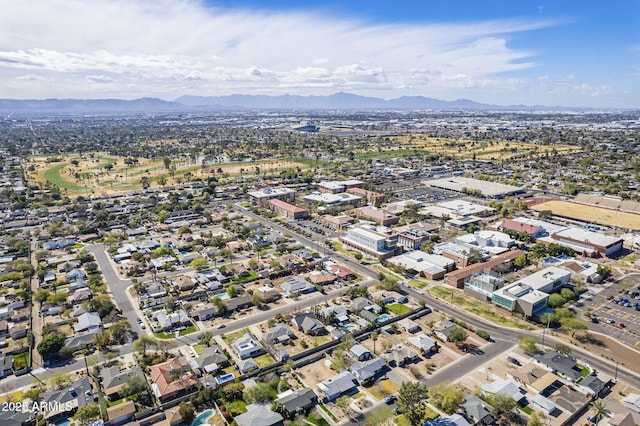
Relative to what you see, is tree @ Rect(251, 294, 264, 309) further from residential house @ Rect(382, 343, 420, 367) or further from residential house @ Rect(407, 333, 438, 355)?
residential house @ Rect(407, 333, 438, 355)

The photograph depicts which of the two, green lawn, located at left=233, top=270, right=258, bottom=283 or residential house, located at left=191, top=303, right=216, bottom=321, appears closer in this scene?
residential house, located at left=191, top=303, right=216, bottom=321

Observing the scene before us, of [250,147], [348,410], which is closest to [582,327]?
[348,410]

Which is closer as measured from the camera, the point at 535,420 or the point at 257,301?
the point at 535,420

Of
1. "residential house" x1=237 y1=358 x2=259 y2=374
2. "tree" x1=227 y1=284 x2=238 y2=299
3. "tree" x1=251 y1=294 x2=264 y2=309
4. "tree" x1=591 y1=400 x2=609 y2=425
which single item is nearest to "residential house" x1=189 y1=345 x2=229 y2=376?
"residential house" x1=237 y1=358 x2=259 y2=374

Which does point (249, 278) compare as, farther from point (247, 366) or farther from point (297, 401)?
point (297, 401)

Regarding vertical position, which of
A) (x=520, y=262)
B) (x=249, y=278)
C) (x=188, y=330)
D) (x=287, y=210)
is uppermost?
(x=287, y=210)

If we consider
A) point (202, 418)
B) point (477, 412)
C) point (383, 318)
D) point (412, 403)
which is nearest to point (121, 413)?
point (202, 418)
